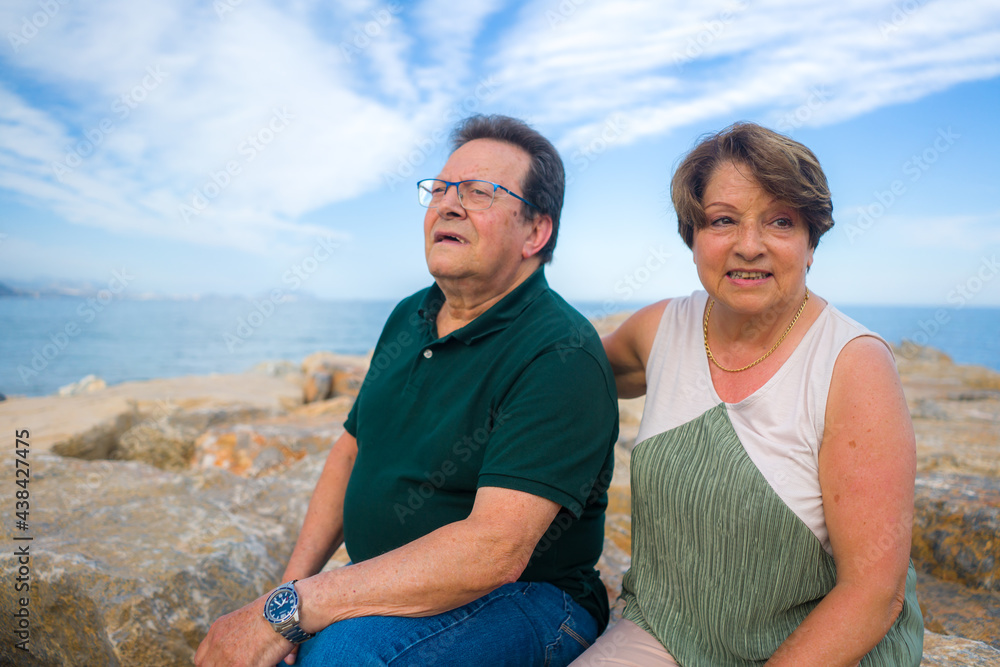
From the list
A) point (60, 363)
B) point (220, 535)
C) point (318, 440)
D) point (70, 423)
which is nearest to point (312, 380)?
point (70, 423)

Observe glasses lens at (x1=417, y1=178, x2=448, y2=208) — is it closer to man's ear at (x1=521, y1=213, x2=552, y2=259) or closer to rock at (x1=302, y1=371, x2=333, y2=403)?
man's ear at (x1=521, y1=213, x2=552, y2=259)

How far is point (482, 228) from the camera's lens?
2.18 m

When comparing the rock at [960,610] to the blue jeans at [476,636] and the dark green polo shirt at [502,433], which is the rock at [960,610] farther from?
the blue jeans at [476,636]

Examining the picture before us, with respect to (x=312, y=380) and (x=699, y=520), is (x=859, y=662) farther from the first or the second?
(x=312, y=380)

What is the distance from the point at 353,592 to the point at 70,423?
5.47 m

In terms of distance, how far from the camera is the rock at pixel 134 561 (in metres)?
2.15

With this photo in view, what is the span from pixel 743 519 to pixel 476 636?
805mm

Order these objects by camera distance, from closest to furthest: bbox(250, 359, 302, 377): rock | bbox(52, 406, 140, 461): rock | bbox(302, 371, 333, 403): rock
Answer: bbox(52, 406, 140, 461): rock, bbox(302, 371, 333, 403): rock, bbox(250, 359, 302, 377): rock

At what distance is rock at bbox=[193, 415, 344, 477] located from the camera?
500 cm

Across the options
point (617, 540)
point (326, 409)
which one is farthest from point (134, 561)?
point (326, 409)

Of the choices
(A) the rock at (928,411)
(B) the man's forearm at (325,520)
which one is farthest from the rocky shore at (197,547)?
(A) the rock at (928,411)

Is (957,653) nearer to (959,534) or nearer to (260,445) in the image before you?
(959,534)

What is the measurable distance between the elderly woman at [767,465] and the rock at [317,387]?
854cm

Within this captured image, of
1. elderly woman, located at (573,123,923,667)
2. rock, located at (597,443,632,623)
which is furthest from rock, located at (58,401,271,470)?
elderly woman, located at (573,123,923,667)
